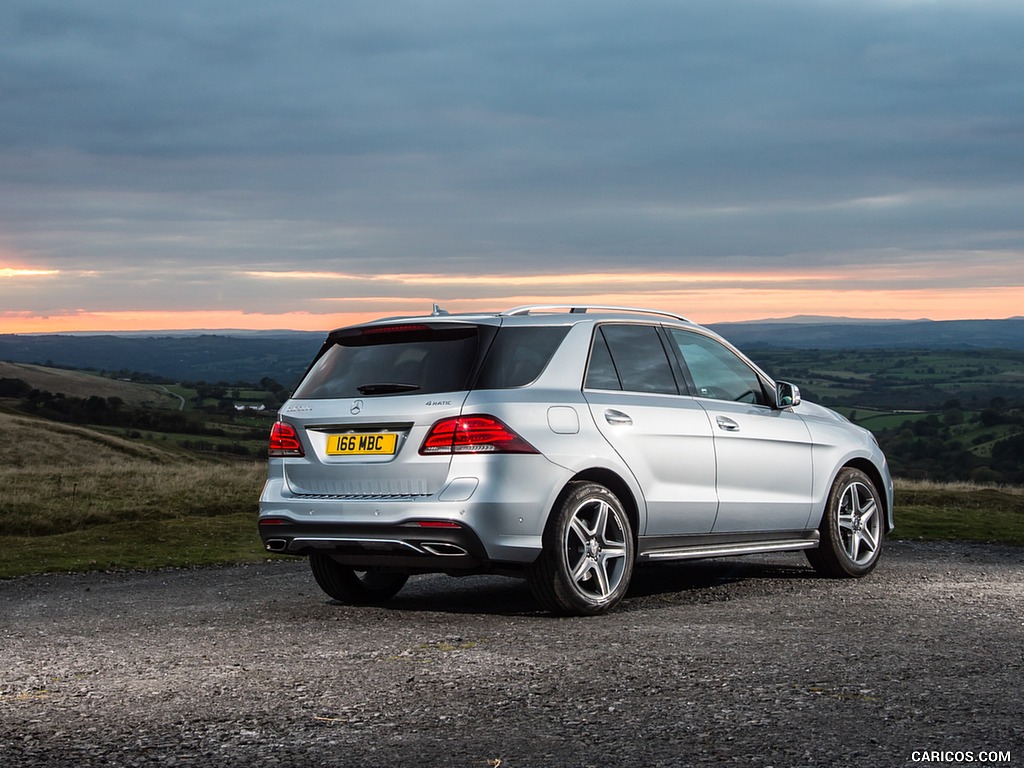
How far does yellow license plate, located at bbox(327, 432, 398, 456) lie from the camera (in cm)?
809

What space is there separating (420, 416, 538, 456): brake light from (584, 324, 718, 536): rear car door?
761 mm

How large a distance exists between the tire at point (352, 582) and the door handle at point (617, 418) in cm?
213

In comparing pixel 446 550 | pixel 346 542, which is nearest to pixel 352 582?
pixel 346 542

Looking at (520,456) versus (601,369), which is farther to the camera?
(601,369)

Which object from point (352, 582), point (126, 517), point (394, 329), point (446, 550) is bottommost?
point (126, 517)

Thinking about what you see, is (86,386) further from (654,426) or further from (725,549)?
(654,426)

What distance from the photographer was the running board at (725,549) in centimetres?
888

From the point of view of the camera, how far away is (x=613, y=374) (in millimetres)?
8805

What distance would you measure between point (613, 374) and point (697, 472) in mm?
999

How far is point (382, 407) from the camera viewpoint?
26.8 feet

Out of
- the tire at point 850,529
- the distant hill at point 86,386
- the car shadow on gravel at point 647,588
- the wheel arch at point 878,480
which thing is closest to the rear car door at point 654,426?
the car shadow on gravel at point 647,588

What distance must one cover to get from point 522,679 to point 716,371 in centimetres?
422

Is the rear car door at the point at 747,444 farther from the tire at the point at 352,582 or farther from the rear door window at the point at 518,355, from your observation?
the tire at the point at 352,582

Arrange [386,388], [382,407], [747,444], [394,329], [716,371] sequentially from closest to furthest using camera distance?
[382,407] < [386,388] < [394,329] < [747,444] < [716,371]
